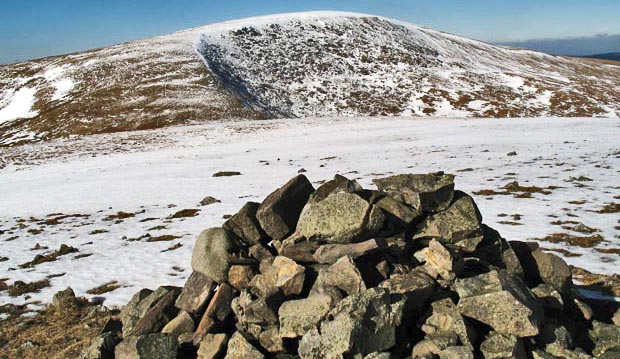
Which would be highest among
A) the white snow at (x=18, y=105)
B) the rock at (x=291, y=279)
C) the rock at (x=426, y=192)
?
the white snow at (x=18, y=105)

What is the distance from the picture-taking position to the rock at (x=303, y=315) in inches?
348

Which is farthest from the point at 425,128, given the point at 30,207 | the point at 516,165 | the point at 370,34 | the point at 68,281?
the point at 370,34

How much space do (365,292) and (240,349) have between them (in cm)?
297

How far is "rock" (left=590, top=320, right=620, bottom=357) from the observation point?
8.87 m

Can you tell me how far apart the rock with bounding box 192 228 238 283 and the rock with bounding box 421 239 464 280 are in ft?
16.9

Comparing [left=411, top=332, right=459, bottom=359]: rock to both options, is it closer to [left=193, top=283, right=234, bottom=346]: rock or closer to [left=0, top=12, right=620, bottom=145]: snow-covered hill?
[left=193, top=283, right=234, bottom=346]: rock

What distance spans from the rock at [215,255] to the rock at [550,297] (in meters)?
7.77

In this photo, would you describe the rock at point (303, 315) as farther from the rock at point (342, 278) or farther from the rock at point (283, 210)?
the rock at point (283, 210)

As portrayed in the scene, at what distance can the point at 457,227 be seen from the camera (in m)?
11.1

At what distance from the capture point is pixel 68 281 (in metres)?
16.5

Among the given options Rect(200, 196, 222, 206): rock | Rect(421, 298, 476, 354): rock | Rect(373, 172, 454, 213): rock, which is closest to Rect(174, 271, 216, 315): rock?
Rect(421, 298, 476, 354): rock

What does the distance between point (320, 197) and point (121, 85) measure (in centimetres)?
9991

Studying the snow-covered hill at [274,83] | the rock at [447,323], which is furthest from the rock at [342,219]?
the snow-covered hill at [274,83]

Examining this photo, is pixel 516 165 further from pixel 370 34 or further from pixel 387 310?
pixel 370 34
